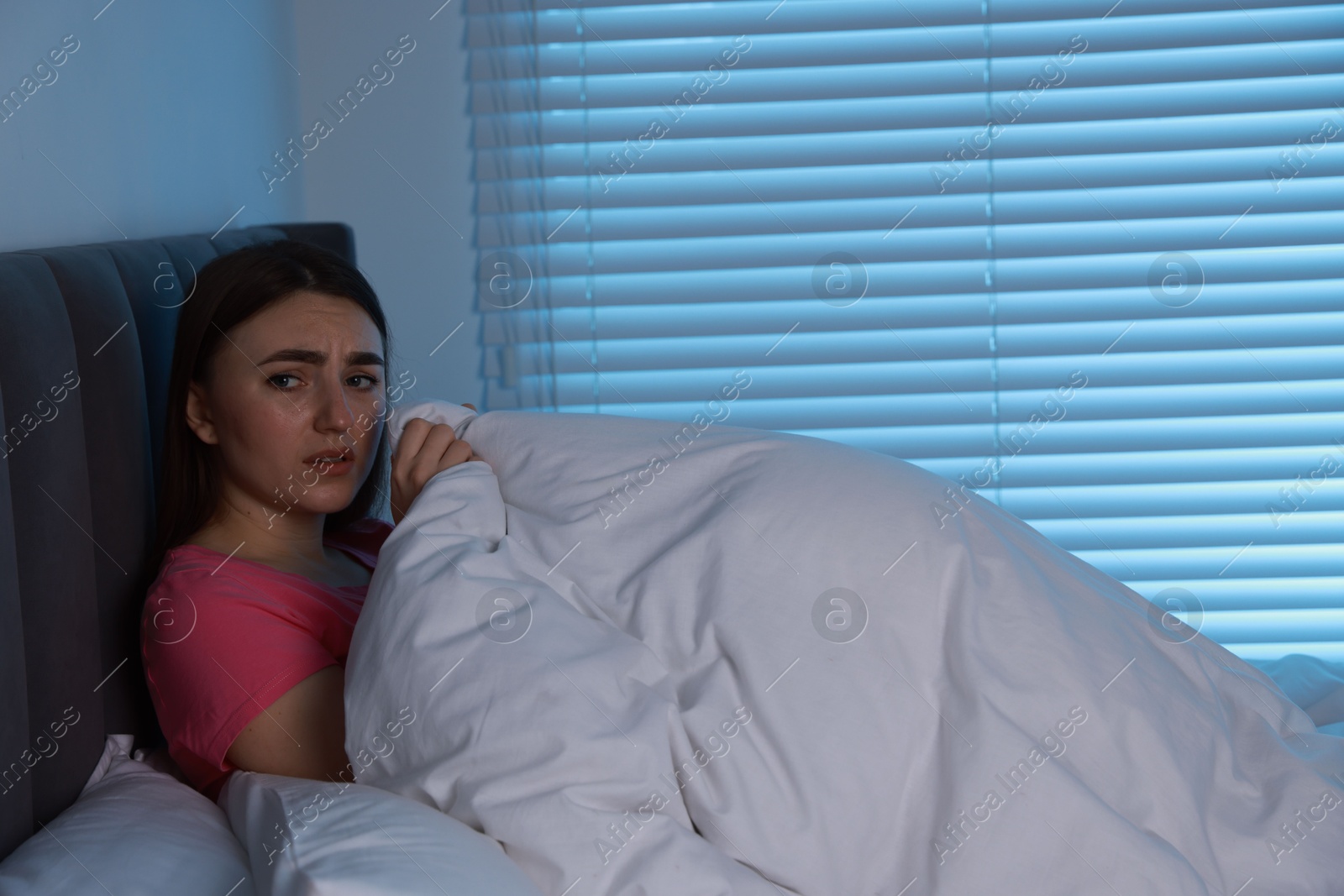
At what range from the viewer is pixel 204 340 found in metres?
1.10

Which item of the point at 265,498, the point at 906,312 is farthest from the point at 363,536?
the point at 906,312

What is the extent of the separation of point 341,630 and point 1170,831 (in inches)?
31.3

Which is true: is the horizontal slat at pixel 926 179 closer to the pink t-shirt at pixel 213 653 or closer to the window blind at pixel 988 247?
the window blind at pixel 988 247

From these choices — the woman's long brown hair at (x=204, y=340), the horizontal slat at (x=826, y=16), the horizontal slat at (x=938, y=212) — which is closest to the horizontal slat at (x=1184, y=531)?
the horizontal slat at (x=938, y=212)

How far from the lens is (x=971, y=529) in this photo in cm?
94

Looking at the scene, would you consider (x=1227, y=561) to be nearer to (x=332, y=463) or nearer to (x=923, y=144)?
(x=923, y=144)

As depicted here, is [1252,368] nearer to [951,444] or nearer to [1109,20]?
[951,444]

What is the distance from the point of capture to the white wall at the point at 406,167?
207 centimetres

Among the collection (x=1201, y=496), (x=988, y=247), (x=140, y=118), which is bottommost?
(x=1201, y=496)

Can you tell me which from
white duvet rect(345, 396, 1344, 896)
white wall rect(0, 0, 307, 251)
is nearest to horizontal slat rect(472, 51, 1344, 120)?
white wall rect(0, 0, 307, 251)

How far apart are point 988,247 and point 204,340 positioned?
1.61 m

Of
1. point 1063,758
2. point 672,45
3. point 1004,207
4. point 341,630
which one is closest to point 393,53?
point 672,45

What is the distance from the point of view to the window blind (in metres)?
2.11

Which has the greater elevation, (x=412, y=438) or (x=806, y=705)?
(x=412, y=438)
